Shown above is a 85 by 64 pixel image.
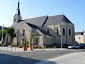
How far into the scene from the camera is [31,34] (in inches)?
1526

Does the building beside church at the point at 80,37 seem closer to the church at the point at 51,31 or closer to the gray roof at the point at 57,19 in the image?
the church at the point at 51,31

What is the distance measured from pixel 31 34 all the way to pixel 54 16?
12325mm

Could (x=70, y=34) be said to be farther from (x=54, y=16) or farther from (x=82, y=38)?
(x=82, y=38)

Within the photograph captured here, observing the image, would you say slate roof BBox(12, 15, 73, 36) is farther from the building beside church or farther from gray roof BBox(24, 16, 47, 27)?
the building beside church

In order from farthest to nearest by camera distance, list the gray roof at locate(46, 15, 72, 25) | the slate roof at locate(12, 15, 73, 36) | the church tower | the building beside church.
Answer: the building beside church < the church tower < the slate roof at locate(12, 15, 73, 36) < the gray roof at locate(46, 15, 72, 25)

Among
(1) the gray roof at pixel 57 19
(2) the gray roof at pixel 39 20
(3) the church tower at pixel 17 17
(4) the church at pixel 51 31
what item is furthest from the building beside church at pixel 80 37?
(3) the church tower at pixel 17 17

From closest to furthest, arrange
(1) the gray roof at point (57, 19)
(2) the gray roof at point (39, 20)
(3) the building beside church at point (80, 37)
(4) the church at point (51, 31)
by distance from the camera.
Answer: (4) the church at point (51, 31) < (1) the gray roof at point (57, 19) < (2) the gray roof at point (39, 20) < (3) the building beside church at point (80, 37)

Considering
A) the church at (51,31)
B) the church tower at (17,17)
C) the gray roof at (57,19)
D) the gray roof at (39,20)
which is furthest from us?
the church tower at (17,17)

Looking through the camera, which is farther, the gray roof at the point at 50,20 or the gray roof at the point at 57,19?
the gray roof at the point at 50,20

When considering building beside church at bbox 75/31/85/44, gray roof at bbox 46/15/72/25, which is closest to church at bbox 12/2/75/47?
gray roof at bbox 46/15/72/25

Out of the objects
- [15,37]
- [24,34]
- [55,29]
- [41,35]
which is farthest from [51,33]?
[15,37]

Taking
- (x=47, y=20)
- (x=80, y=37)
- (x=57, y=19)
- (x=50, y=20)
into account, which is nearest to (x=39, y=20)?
(x=47, y=20)

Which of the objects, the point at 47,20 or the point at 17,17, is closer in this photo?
the point at 47,20

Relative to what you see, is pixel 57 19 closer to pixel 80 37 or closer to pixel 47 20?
pixel 47 20
